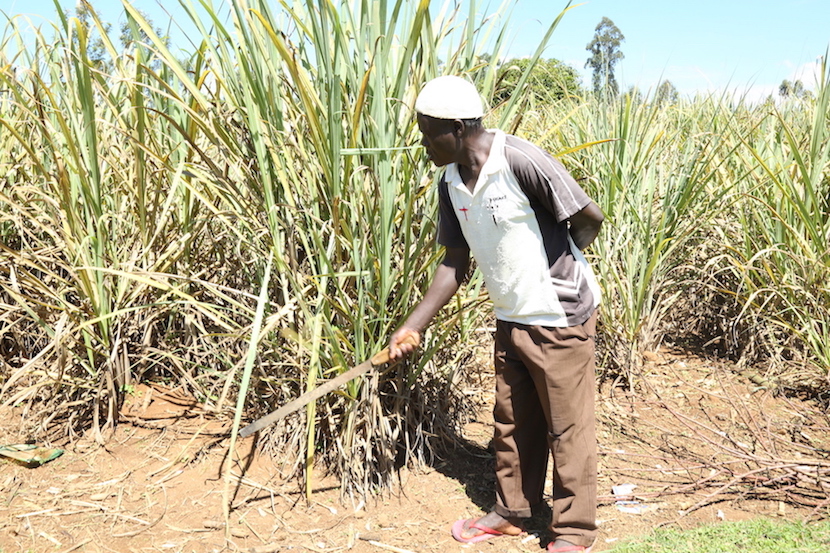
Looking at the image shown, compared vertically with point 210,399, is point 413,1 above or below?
above

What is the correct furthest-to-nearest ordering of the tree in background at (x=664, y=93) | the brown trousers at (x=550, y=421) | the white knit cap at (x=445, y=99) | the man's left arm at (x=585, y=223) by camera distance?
the tree in background at (x=664, y=93) → the brown trousers at (x=550, y=421) → the man's left arm at (x=585, y=223) → the white knit cap at (x=445, y=99)

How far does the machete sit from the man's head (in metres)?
0.62

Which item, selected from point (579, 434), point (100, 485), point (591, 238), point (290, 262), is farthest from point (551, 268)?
point (100, 485)

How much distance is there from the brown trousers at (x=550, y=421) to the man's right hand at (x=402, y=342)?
1.06 feet

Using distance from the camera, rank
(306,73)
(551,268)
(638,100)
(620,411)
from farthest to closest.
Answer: (638,100) < (620,411) < (306,73) < (551,268)

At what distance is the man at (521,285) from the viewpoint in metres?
2.18

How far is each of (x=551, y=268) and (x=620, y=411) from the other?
5.44 ft

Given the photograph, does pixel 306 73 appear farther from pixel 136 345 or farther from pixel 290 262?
pixel 136 345

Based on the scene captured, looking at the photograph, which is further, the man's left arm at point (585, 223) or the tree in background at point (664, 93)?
the tree in background at point (664, 93)

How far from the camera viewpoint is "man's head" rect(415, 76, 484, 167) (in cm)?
210

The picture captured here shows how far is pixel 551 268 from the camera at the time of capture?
7.59 ft

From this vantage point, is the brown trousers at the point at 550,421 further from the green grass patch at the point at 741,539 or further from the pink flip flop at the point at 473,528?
the green grass patch at the point at 741,539

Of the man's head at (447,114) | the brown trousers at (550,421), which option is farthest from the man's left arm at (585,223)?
the man's head at (447,114)

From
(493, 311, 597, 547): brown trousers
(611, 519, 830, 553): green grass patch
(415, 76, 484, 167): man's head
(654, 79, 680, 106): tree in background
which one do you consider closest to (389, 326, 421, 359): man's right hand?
(493, 311, 597, 547): brown trousers
